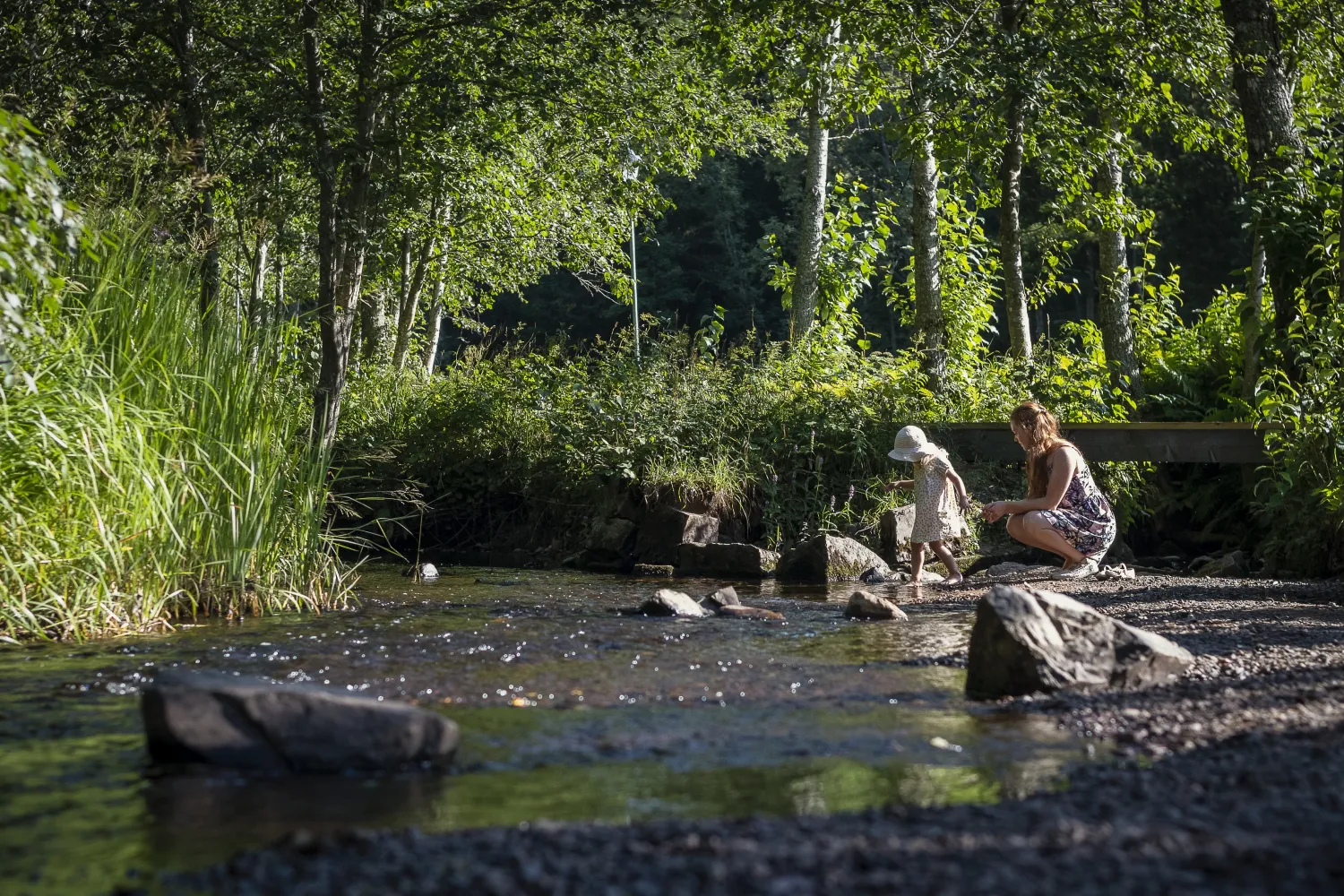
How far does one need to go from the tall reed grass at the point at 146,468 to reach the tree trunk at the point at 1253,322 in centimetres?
849

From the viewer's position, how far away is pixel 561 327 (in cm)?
1460

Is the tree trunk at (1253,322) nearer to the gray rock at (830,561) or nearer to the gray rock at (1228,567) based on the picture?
the gray rock at (1228,567)

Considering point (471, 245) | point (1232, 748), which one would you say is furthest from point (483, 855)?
point (471, 245)

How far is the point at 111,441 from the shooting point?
684cm

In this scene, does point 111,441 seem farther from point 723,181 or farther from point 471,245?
point 723,181

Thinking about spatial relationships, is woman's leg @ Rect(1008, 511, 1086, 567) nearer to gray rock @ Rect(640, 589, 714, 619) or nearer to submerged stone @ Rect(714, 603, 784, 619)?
submerged stone @ Rect(714, 603, 784, 619)

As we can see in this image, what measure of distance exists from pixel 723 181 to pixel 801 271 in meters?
31.5

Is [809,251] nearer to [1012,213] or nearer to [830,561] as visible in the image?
[1012,213]

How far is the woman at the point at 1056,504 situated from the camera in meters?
10.1

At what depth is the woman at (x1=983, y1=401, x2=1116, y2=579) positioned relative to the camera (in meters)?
10.1

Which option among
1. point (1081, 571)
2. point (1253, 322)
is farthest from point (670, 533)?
point (1253, 322)

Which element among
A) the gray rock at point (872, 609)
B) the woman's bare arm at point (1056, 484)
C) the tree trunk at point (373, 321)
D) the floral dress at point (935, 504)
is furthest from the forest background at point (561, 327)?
the gray rock at point (872, 609)

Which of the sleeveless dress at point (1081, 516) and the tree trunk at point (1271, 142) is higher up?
the tree trunk at point (1271, 142)

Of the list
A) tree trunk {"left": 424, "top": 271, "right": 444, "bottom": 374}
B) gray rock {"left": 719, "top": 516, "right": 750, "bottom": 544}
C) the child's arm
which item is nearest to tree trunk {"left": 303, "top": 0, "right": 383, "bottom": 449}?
gray rock {"left": 719, "top": 516, "right": 750, "bottom": 544}
